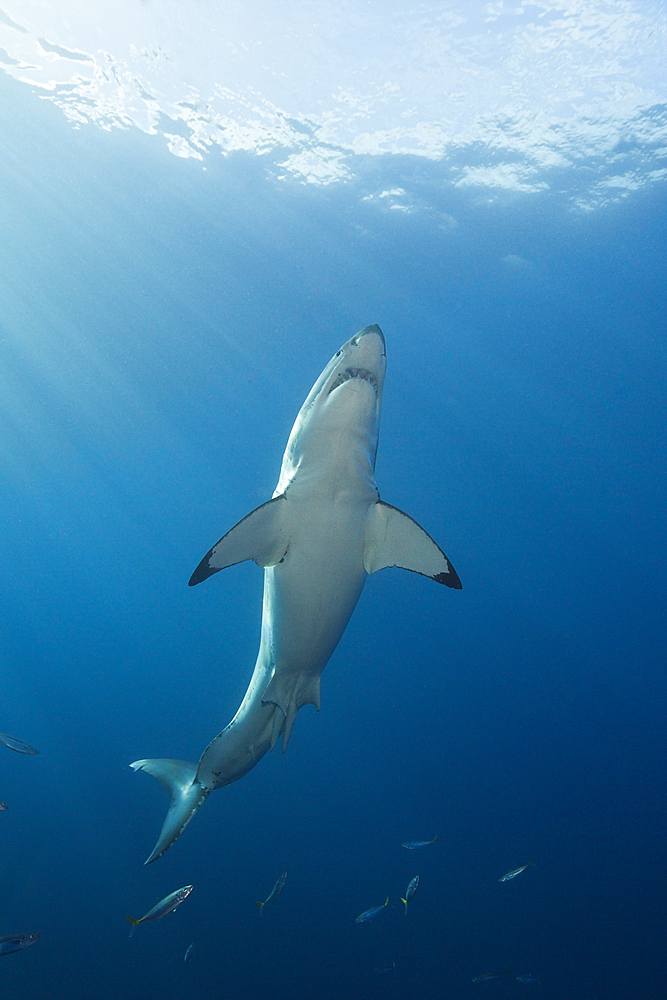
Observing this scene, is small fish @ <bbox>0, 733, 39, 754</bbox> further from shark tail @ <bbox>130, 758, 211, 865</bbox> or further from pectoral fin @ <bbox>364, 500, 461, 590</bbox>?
pectoral fin @ <bbox>364, 500, 461, 590</bbox>

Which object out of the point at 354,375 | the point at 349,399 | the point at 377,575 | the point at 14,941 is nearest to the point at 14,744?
the point at 14,941

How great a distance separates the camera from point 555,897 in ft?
69.5

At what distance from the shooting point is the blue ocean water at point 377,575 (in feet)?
51.8

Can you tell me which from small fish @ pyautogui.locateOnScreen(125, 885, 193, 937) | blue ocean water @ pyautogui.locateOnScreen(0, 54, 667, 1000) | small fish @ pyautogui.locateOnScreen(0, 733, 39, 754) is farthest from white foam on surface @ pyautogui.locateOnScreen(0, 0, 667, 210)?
small fish @ pyautogui.locateOnScreen(125, 885, 193, 937)

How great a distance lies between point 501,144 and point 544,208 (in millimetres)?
2694

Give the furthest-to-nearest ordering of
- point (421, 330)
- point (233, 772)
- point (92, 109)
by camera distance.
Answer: point (421, 330)
point (92, 109)
point (233, 772)

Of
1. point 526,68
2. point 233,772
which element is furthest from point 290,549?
point 526,68

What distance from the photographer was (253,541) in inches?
155

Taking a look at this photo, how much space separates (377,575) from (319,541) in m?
18.3

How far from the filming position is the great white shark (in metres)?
A: 3.64

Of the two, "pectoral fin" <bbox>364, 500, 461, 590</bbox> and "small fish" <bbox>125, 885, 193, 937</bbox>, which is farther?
"small fish" <bbox>125, 885, 193, 937</bbox>

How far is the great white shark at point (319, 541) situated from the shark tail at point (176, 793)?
0.06 metres

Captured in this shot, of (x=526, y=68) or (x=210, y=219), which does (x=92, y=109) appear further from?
(x=526, y=68)

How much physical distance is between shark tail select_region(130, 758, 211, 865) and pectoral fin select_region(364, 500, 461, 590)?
127 inches
